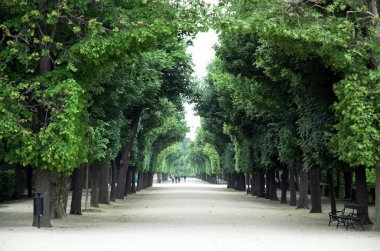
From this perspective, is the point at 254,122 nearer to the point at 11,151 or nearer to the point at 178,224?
the point at 178,224

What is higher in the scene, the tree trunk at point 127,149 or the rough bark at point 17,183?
the tree trunk at point 127,149

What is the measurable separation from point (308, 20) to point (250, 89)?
38.9 ft

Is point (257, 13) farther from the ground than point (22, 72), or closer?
farther from the ground

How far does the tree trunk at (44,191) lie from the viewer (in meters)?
19.1

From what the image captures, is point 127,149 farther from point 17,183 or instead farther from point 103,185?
point 17,183

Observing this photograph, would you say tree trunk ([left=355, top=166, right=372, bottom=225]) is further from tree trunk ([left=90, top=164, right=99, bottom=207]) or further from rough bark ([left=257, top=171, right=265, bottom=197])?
rough bark ([left=257, top=171, right=265, bottom=197])

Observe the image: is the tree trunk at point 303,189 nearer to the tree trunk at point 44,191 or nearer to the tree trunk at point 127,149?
the tree trunk at point 127,149

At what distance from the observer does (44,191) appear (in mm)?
19312

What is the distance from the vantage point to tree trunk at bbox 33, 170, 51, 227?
62.8 ft

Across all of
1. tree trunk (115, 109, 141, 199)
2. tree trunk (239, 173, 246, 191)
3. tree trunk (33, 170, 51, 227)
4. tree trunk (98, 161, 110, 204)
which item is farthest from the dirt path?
tree trunk (239, 173, 246, 191)

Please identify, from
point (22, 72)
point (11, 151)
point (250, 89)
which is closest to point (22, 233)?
point (11, 151)

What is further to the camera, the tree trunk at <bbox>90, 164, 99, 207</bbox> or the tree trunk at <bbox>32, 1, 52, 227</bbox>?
the tree trunk at <bbox>90, 164, 99, 207</bbox>

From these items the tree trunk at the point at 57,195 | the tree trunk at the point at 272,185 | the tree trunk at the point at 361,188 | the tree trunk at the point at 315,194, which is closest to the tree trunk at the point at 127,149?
the tree trunk at the point at 272,185

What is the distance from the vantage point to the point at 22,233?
55.3 feet
